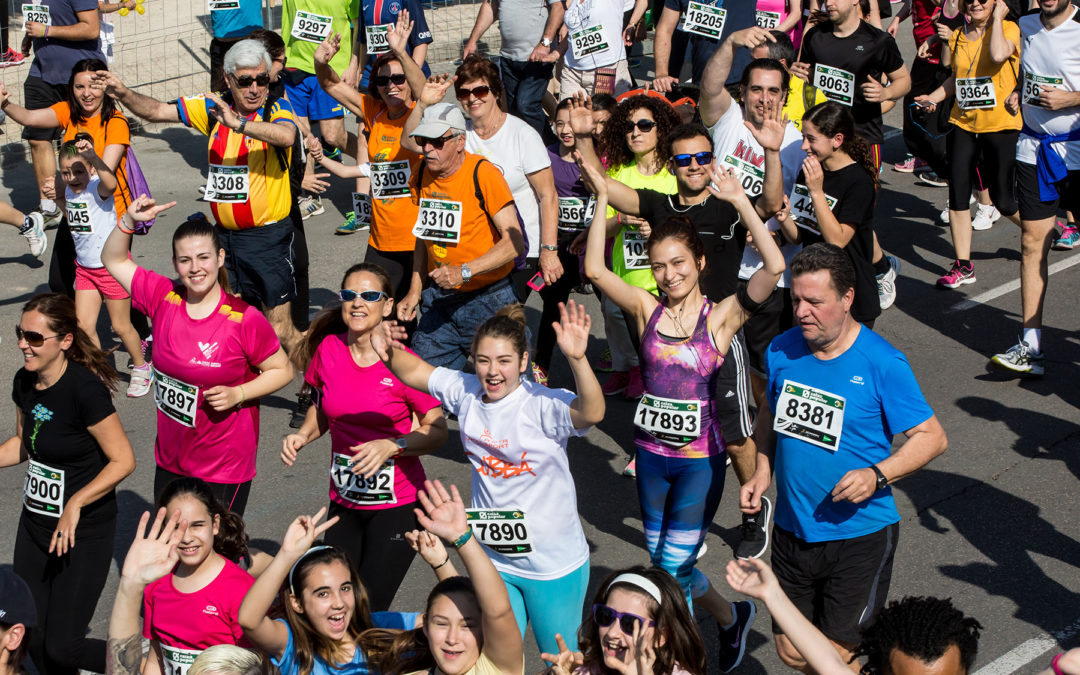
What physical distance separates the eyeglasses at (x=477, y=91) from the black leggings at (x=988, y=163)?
388 centimetres

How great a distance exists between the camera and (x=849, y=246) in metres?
6.72

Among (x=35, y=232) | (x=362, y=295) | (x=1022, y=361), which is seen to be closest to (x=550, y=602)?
(x=362, y=295)

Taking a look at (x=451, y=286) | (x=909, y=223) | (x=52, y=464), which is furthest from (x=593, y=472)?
(x=909, y=223)

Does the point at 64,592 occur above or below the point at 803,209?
below

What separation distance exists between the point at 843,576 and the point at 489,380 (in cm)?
159

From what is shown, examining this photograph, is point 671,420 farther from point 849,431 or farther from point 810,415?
point 849,431

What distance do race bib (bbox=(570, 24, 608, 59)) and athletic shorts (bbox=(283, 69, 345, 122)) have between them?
7.28ft

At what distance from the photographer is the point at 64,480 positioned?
5172 mm

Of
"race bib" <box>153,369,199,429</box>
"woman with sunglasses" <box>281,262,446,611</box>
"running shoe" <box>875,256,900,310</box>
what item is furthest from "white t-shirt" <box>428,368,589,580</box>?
"running shoe" <box>875,256,900,310</box>

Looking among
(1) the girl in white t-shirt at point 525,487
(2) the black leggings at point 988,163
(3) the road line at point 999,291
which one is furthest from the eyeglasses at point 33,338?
(2) the black leggings at point 988,163

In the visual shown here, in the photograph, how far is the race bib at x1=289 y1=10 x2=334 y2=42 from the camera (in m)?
10.6

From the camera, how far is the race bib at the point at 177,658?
452 cm

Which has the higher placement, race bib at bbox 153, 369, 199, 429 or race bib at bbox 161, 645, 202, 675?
race bib at bbox 153, 369, 199, 429

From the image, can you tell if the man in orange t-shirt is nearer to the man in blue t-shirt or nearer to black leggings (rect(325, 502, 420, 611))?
black leggings (rect(325, 502, 420, 611))
